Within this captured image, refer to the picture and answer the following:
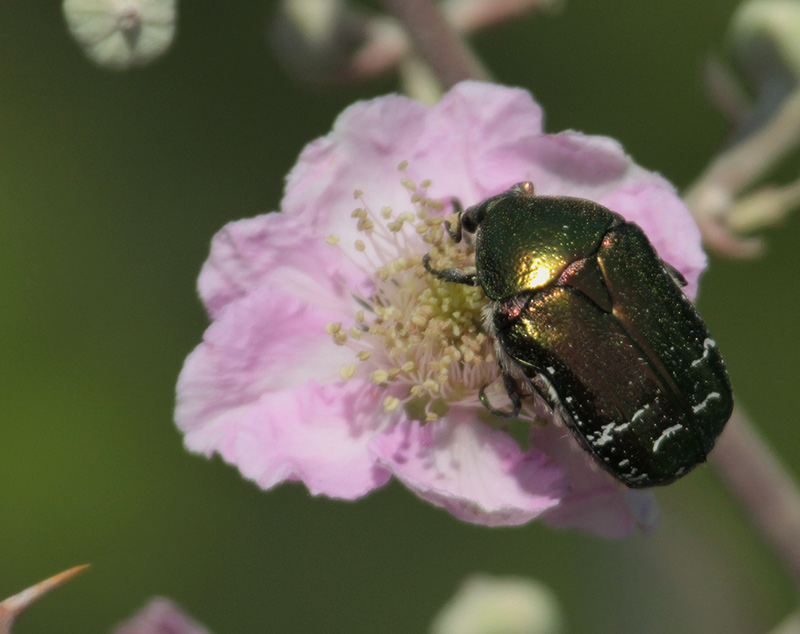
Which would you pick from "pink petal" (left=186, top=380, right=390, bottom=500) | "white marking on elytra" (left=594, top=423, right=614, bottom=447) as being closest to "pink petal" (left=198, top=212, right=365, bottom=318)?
"pink petal" (left=186, top=380, right=390, bottom=500)

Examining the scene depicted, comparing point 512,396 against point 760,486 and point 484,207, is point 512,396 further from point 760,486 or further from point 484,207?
point 760,486

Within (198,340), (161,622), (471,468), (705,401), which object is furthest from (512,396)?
(198,340)

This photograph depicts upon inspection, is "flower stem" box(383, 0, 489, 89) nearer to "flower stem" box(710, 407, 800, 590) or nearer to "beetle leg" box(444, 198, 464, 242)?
"beetle leg" box(444, 198, 464, 242)

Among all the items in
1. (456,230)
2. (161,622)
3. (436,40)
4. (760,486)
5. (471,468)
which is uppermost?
(436,40)

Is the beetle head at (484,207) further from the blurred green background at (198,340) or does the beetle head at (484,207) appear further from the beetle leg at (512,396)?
the blurred green background at (198,340)

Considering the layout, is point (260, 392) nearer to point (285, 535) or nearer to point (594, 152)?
point (594, 152)

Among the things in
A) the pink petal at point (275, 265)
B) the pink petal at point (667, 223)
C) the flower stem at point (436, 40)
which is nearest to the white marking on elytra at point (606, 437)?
the pink petal at point (667, 223)
